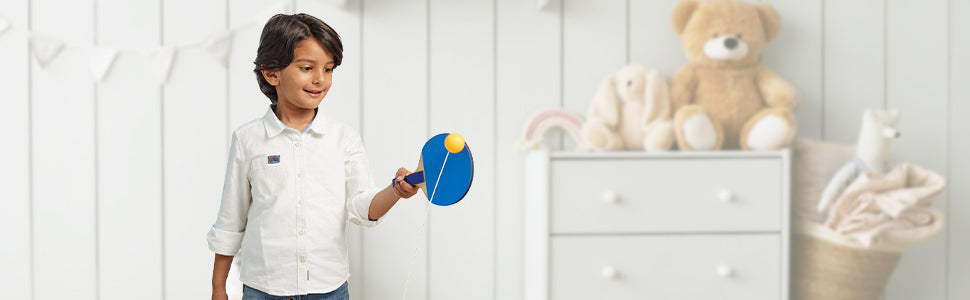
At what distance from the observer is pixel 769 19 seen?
5.39 feet

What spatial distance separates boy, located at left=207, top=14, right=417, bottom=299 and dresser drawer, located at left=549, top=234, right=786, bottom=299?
70 cm

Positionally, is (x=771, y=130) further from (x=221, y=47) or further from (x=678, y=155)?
(x=221, y=47)

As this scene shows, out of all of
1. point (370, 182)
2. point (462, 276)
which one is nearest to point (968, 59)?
point (462, 276)

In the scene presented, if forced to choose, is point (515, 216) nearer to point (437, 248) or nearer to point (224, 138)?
point (437, 248)

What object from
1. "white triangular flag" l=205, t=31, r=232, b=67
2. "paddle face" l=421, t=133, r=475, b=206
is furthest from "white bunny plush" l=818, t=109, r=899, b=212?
"white triangular flag" l=205, t=31, r=232, b=67

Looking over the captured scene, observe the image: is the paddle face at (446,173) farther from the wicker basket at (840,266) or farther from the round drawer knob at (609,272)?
the wicker basket at (840,266)

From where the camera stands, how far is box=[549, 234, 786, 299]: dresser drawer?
144cm

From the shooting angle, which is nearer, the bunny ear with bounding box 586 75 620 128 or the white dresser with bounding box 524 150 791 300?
the white dresser with bounding box 524 150 791 300

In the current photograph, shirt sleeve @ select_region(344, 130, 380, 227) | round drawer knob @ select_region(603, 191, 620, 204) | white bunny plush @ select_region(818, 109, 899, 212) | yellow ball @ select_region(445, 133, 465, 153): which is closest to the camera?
yellow ball @ select_region(445, 133, 465, 153)

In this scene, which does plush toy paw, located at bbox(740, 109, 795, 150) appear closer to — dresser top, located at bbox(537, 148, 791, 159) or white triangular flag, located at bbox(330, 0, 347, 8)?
dresser top, located at bbox(537, 148, 791, 159)

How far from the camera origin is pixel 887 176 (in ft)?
4.89

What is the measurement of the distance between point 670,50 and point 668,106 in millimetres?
170

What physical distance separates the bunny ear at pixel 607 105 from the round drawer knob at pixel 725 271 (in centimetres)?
39

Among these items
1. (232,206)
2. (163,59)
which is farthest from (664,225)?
(163,59)
